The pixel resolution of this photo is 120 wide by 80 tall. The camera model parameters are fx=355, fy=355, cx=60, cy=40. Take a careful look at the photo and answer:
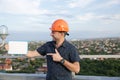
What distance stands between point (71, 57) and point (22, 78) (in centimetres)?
504

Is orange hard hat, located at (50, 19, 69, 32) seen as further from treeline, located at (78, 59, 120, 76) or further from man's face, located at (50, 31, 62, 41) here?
treeline, located at (78, 59, 120, 76)

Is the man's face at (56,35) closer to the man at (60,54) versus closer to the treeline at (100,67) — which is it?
the man at (60,54)

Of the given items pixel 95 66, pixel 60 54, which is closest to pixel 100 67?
pixel 95 66

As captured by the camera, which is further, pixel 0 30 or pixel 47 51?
pixel 0 30

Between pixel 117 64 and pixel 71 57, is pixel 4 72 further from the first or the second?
pixel 71 57

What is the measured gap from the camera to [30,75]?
9039mm

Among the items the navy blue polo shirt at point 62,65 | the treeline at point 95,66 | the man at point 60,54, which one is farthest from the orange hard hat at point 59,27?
the treeline at point 95,66

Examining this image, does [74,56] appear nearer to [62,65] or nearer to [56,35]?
[62,65]

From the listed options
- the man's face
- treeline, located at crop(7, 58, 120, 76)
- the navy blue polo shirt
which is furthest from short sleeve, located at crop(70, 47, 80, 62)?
treeline, located at crop(7, 58, 120, 76)

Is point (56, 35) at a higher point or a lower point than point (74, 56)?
higher

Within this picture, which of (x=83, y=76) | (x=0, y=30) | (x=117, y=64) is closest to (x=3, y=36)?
(x=0, y=30)

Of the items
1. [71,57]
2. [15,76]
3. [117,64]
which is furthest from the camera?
[15,76]

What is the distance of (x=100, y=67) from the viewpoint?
8641mm

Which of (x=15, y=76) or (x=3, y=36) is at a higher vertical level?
(x=3, y=36)
